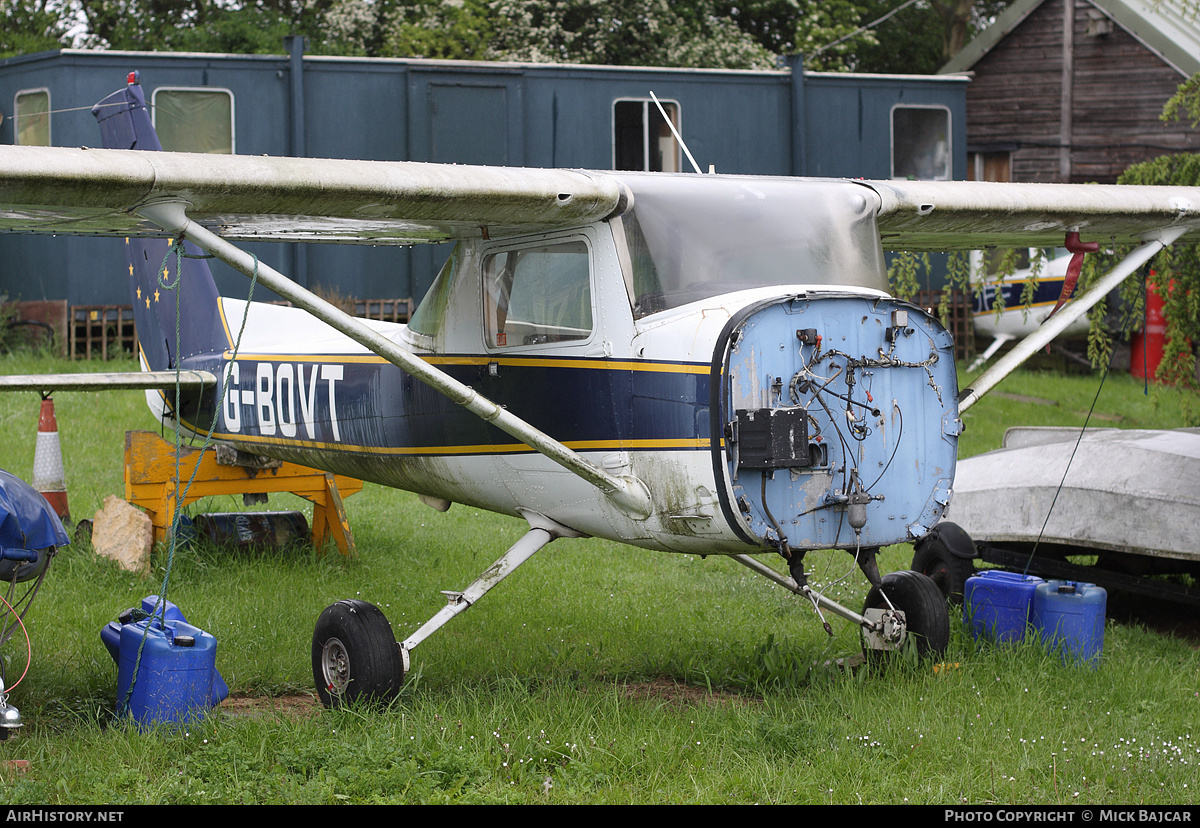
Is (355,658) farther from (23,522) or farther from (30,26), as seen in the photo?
(30,26)

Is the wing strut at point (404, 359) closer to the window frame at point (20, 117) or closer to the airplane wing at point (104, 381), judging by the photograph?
the airplane wing at point (104, 381)

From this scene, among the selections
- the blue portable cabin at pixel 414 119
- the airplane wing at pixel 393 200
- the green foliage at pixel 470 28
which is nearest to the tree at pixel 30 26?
the green foliage at pixel 470 28

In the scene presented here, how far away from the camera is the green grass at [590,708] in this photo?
4.30 meters

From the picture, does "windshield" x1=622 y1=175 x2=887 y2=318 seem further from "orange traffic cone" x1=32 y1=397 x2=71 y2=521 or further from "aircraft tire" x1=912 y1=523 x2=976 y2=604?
"orange traffic cone" x1=32 y1=397 x2=71 y2=521

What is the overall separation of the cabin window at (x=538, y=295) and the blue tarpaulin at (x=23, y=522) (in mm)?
2096

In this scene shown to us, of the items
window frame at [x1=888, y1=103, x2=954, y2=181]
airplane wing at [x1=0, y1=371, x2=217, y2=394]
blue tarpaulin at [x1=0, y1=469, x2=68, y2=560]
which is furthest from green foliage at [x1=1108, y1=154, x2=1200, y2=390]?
blue tarpaulin at [x1=0, y1=469, x2=68, y2=560]

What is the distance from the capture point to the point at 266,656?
6.11 metres

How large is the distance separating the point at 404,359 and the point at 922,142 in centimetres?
1606

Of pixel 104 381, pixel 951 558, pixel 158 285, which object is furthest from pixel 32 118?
pixel 951 558

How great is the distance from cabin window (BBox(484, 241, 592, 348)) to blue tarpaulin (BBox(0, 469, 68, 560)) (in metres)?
2.10

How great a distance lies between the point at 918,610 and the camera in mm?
5906
